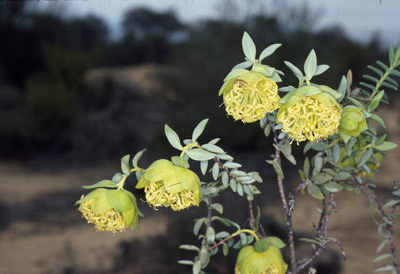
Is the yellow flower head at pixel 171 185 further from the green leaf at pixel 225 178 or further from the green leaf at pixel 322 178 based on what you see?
the green leaf at pixel 322 178

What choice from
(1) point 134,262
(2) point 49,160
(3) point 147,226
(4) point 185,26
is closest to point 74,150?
(2) point 49,160

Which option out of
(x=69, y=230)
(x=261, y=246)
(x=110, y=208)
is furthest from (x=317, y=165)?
(x=69, y=230)

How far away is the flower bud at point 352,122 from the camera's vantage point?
1.62 feet

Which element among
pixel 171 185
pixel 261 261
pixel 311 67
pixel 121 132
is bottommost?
pixel 121 132

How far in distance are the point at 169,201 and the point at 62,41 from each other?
643cm

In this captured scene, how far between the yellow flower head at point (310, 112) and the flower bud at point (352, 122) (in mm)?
20

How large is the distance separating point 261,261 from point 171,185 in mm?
163

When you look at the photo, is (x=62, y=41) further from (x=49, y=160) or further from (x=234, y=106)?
(x=234, y=106)

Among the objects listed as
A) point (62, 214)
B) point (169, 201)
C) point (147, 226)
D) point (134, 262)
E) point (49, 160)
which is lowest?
point (49, 160)

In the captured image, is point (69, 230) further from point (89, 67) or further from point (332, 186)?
point (89, 67)

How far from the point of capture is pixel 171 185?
485 millimetres

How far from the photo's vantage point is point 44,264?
7.11 ft

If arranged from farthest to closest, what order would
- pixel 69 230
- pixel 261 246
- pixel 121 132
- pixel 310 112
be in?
1. pixel 121 132
2. pixel 69 230
3. pixel 261 246
4. pixel 310 112

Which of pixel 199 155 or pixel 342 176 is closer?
pixel 199 155
